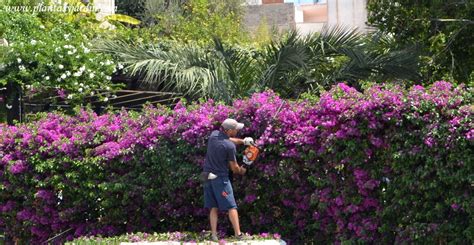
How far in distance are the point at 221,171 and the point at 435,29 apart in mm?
7322

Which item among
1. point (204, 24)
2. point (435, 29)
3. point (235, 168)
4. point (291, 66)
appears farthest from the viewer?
point (204, 24)

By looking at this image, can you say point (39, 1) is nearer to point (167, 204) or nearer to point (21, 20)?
point (21, 20)

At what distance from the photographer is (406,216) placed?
9.12 m

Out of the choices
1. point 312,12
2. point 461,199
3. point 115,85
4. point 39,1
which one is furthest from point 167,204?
point 312,12

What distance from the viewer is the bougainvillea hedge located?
8.85m

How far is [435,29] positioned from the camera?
1562cm

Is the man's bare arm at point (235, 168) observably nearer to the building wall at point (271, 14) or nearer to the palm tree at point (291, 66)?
the palm tree at point (291, 66)

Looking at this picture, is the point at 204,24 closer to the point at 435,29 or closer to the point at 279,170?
the point at 435,29

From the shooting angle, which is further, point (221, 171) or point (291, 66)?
point (291, 66)

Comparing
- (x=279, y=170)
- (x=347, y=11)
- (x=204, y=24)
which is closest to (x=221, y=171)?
(x=279, y=170)

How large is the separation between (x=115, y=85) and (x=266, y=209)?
22.2 ft

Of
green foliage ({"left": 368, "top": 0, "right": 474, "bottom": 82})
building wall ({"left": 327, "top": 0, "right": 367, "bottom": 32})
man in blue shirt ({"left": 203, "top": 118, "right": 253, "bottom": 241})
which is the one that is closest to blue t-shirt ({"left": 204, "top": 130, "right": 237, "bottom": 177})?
man in blue shirt ({"left": 203, "top": 118, "right": 253, "bottom": 241})

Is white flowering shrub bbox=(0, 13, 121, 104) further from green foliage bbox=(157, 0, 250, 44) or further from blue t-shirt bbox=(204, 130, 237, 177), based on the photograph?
green foliage bbox=(157, 0, 250, 44)

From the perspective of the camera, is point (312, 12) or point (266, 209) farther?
point (312, 12)
